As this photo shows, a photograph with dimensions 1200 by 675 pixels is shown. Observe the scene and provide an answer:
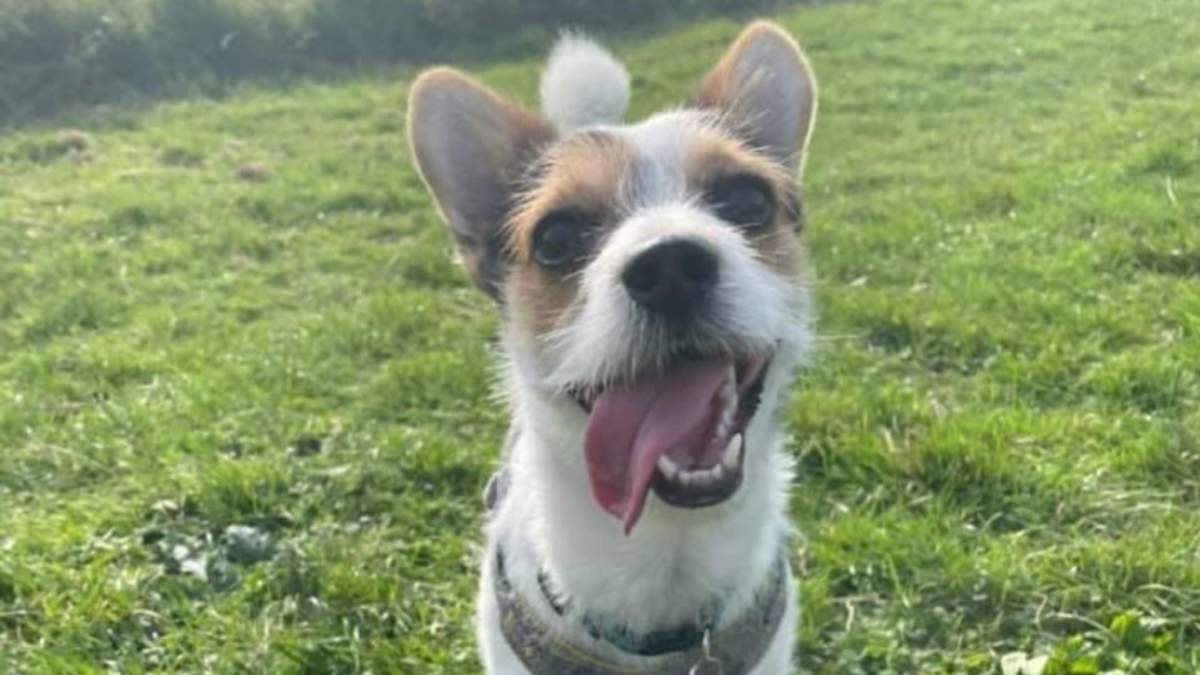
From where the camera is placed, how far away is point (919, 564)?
384 cm

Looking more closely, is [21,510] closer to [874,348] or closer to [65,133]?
[874,348]

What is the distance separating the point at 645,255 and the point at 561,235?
1.30ft

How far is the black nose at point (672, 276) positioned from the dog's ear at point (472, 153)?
2.23 ft

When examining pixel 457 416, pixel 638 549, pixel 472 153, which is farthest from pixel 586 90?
pixel 457 416

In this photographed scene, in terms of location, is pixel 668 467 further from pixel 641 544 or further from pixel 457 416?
pixel 457 416

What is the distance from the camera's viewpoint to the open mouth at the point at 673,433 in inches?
94.2

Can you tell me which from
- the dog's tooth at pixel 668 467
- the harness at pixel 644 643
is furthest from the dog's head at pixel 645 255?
the harness at pixel 644 643

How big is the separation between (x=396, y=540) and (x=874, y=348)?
2.23 metres

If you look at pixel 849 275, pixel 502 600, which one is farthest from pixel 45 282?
pixel 502 600

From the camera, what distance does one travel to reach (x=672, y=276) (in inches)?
95.2

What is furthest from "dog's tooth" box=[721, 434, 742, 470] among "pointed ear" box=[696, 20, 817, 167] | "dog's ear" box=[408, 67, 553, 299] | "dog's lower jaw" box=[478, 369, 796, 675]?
"pointed ear" box=[696, 20, 817, 167]

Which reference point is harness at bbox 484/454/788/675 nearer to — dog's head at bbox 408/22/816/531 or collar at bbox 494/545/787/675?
collar at bbox 494/545/787/675

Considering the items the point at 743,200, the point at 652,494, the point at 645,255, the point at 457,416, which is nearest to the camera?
the point at 645,255

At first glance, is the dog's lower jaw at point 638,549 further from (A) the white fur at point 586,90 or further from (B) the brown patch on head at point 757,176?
(A) the white fur at point 586,90
